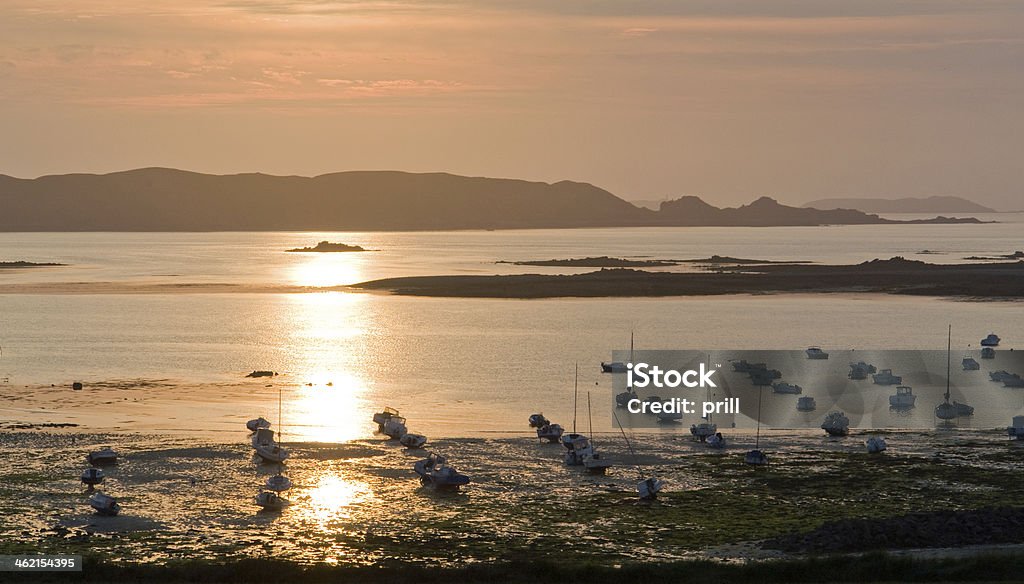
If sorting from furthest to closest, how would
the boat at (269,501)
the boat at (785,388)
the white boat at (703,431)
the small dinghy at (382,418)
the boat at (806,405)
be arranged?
the boat at (785,388), the boat at (806,405), the small dinghy at (382,418), the white boat at (703,431), the boat at (269,501)

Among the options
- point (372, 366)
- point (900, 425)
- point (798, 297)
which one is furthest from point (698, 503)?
point (798, 297)

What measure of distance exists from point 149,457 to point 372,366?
3020 cm

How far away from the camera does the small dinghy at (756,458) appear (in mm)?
40938

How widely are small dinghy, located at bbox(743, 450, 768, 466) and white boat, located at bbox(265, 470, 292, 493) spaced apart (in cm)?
1473

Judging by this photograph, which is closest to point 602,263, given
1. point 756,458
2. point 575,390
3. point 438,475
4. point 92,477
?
point 575,390

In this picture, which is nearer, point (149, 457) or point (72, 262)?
point (149, 457)

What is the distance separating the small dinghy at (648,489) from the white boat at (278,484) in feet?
32.3

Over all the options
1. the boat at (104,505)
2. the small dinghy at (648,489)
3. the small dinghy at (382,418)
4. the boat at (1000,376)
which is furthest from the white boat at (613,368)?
the boat at (104,505)

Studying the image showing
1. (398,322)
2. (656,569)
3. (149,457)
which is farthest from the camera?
(398,322)

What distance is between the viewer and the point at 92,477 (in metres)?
36.9

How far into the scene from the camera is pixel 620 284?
12544 cm

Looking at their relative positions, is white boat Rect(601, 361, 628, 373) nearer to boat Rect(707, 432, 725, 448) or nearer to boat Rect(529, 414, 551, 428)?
boat Rect(529, 414, 551, 428)

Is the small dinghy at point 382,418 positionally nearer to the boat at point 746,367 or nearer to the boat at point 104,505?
the boat at point 104,505

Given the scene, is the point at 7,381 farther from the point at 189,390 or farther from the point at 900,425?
the point at 900,425
